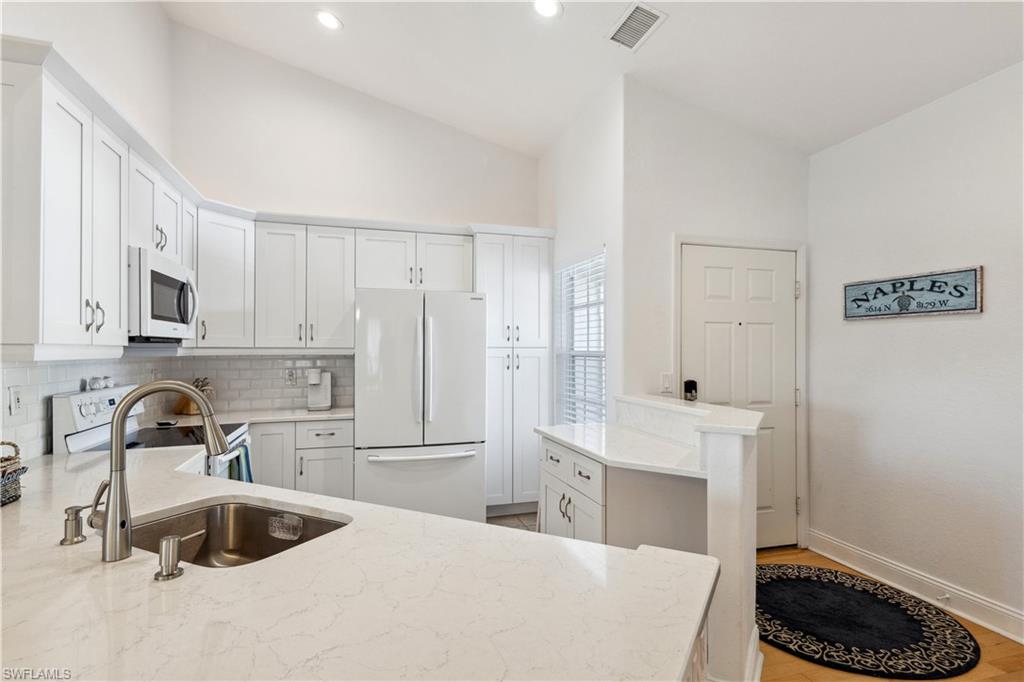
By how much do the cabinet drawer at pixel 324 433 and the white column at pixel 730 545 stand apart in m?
2.55

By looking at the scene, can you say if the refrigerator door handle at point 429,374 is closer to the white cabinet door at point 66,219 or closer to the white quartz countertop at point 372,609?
the white cabinet door at point 66,219

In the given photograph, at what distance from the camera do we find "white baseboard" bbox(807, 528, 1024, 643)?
225 cm

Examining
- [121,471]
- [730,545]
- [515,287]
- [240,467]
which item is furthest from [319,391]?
[730,545]

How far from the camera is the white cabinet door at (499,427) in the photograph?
384cm

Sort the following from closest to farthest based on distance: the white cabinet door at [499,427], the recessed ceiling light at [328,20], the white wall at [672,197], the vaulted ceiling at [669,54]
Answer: the vaulted ceiling at [669,54]
the white wall at [672,197]
the recessed ceiling light at [328,20]
the white cabinet door at [499,427]

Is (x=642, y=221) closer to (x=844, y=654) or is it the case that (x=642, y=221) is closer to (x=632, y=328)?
(x=632, y=328)

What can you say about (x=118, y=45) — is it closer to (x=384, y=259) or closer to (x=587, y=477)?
(x=384, y=259)

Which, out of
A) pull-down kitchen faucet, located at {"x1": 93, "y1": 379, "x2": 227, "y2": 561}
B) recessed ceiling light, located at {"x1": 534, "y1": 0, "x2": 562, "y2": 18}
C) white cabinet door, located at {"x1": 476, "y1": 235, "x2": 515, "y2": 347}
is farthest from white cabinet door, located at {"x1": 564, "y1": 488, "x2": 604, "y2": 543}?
recessed ceiling light, located at {"x1": 534, "y1": 0, "x2": 562, "y2": 18}

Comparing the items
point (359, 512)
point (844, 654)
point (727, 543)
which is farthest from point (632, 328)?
point (359, 512)

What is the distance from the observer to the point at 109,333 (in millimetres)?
1979

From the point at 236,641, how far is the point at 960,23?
3.41 meters

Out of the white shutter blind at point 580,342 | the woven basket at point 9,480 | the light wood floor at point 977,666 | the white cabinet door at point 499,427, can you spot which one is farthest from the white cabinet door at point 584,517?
the woven basket at point 9,480

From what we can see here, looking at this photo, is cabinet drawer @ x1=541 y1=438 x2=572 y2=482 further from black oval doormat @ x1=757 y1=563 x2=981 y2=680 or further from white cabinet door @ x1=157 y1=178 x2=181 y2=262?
white cabinet door @ x1=157 y1=178 x2=181 y2=262

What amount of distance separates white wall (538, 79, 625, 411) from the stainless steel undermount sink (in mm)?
2108
